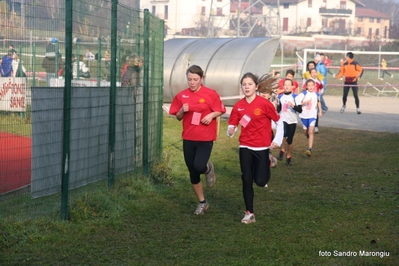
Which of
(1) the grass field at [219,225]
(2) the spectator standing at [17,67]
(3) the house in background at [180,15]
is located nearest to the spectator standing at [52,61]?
(2) the spectator standing at [17,67]

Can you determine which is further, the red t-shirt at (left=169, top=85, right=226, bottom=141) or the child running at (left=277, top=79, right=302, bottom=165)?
the child running at (left=277, top=79, right=302, bottom=165)

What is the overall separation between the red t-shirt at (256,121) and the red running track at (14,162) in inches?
102

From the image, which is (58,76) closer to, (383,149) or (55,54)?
(55,54)

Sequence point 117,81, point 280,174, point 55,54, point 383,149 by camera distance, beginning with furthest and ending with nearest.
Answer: point 383,149 < point 280,174 < point 117,81 < point 55,54

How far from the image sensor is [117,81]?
10.6 metres

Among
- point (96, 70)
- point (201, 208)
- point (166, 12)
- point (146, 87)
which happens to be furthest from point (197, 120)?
point (166, 12)

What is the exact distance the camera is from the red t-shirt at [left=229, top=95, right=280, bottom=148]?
30.5 ft

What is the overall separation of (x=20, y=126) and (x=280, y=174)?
21.5 feet

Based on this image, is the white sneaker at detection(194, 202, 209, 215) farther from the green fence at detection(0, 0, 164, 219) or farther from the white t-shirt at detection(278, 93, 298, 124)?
the white t-shirt at detection(278, 93, 298, 124)

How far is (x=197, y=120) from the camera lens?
31.6ft

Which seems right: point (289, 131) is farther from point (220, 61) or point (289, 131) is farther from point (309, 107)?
point (220, 61)

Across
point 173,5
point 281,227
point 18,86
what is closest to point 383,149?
point 281,227

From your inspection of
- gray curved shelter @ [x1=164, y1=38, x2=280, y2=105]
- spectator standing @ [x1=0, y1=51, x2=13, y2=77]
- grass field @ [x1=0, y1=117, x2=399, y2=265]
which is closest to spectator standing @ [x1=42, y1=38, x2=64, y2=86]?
spectator standing @ [x1=0, y1=51, x2=13, y2=77]

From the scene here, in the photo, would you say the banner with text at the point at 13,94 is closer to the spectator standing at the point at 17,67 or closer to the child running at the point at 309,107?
the spectator standing at the point at 17,67
